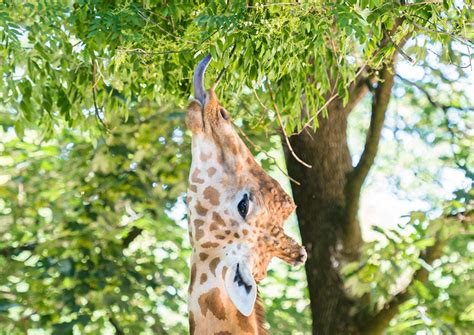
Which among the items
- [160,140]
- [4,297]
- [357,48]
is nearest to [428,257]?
[357,48]

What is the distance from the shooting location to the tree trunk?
7406 millimetres

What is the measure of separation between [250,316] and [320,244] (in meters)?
3.67

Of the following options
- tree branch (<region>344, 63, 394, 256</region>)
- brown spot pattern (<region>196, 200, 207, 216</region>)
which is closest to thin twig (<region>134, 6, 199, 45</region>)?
brown spot pattern (<region>196, 200, 207, 216</region>)

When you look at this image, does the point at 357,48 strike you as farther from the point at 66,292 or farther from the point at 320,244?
the point at 66,292

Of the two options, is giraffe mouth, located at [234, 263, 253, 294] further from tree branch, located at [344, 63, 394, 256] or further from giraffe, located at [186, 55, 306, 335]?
tree branch, located at [344, 63, 394, 256]

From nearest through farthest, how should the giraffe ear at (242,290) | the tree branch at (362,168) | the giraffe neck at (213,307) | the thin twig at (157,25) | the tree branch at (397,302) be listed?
the giraffe ear at (242,290)
the giraffe neck at (213,307)
the thin twig at (157,25)
the tree branch at (397,302)
the tree branch at (362,168)

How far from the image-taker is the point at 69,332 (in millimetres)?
7137

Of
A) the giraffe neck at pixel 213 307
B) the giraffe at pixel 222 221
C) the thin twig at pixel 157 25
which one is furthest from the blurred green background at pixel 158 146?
the giraffe neck at pixel 213 307

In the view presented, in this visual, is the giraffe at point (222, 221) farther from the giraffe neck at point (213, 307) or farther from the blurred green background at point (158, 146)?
the blurred green background at point (158, 146)

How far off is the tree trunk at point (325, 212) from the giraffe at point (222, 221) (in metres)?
3.50

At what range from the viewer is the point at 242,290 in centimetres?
371

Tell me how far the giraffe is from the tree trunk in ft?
11.5

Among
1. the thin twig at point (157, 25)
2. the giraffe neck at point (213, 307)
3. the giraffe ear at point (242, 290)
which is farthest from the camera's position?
the thin twig at point (157, 25)

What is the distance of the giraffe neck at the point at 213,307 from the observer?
3.88 m
